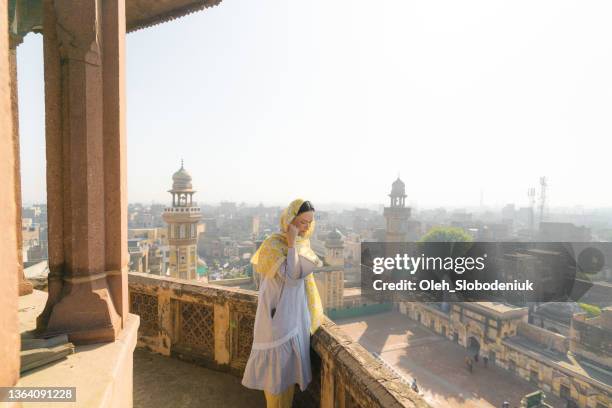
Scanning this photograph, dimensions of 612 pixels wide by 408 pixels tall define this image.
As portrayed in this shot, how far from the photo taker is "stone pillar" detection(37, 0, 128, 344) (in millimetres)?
2121

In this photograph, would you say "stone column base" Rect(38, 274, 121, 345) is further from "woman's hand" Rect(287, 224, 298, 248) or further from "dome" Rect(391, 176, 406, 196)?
"dome" Rect(391, 176, 406, 196)

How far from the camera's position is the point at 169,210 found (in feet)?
86.7

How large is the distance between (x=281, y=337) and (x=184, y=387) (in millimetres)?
1720

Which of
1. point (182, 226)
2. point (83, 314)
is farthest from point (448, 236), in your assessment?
point (83, 314)

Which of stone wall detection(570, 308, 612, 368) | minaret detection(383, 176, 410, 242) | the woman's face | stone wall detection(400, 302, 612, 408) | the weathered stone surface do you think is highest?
the weathered stone surface

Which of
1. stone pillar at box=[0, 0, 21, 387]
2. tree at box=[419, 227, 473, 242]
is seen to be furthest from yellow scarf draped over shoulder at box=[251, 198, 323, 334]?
tree at box=[419, 227, 473, 242]

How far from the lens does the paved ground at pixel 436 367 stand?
16.5m

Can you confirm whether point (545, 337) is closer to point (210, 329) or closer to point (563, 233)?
point (210, 329)

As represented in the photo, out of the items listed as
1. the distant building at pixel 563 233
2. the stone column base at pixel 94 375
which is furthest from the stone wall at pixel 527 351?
the distant building at pixel 563 233

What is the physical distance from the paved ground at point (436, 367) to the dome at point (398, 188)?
15373 mm

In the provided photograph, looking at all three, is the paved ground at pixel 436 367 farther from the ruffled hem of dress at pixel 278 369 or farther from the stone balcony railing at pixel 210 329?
the ruffled hem of dress at pixel 278 369

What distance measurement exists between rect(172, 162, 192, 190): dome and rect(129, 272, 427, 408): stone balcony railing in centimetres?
2430

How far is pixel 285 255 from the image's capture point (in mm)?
2498

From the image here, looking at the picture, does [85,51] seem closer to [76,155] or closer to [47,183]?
[76,155]
